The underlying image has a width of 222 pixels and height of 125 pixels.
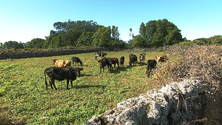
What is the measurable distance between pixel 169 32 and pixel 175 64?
62.6 metres

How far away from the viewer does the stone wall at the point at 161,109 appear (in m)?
2.35

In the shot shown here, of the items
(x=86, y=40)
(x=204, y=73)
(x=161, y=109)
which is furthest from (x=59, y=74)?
(x=86, y=40)

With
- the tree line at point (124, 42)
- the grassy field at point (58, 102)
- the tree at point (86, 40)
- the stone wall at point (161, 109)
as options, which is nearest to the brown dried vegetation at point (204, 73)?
the stone wall at point (161, 109)

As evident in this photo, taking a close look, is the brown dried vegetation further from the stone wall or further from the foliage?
the foliage

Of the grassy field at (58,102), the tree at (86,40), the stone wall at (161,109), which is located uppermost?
the tree at (86,40)

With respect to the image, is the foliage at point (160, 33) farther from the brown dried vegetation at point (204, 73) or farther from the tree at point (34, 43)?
the tree at point (34, 43)

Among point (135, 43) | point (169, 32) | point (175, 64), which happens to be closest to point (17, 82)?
point (175, 64)

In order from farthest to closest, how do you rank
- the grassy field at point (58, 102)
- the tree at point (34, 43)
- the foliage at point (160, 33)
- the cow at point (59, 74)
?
the tree at point (34, 43) < the foliage at point (160, 33) < the cow at point (59, 74) < the grassy field at point (58, 102)

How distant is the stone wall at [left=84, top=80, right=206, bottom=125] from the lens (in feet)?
7.70

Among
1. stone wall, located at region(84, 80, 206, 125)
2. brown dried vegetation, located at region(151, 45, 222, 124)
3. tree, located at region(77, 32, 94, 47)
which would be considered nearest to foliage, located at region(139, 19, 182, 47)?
tree, located at region(77, 32, 94, 47)

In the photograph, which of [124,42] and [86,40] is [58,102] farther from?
[124,42]

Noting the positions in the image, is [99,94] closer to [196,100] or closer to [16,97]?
[16,97]

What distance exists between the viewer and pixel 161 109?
280 centimetres

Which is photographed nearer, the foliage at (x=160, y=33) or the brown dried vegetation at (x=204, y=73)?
the brown dried vegetation at (x=204, y=73)
